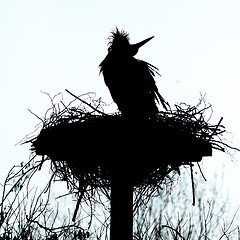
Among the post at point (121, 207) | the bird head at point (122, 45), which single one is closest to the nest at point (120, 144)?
the post at point (121, 207)

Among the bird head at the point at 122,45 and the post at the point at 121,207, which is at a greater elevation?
the bird head at the point at 122,45

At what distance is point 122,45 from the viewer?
16.6 feet

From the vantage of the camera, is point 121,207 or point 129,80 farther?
point 129,80

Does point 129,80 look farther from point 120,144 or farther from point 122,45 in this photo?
point 120,144

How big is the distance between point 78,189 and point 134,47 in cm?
180

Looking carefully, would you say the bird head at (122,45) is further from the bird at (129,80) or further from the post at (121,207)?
the post at (121,207)

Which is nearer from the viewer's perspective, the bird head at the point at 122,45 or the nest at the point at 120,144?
the nest at the point at 120,144

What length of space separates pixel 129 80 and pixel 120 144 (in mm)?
1464

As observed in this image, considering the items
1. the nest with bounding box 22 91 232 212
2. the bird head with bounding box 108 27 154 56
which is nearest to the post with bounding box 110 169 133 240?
the nest with bounding box 22 91 232 212

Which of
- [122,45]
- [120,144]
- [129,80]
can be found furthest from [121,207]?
[122,45]

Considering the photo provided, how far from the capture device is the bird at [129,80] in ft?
15.0

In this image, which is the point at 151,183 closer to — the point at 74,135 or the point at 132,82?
the point at 74,135

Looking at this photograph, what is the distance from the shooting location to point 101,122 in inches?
130

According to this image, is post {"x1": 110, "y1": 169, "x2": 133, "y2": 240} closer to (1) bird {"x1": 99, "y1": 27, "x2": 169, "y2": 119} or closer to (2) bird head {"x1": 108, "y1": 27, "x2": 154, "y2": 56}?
(1) bird {"x1": 99, "y1": 27, "x2": 169, "y2": 119}
